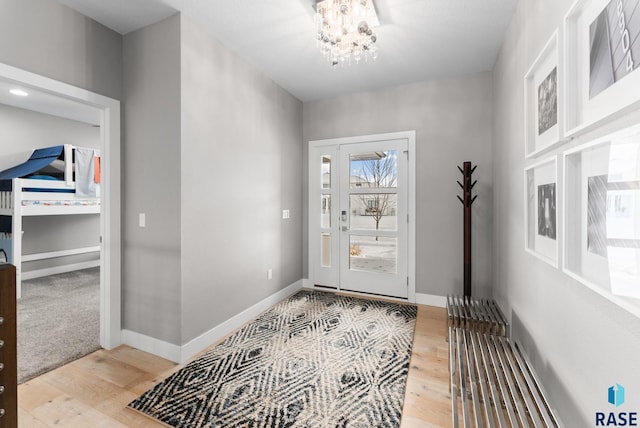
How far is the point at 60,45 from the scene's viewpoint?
200 cm

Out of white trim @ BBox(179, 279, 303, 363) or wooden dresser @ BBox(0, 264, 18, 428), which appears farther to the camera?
white trim @ BBox(179, 279, 303, 363)

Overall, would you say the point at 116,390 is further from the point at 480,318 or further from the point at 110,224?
the point at 480,318

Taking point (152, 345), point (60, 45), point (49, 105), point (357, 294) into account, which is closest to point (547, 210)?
point (357, 294)

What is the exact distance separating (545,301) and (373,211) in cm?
218

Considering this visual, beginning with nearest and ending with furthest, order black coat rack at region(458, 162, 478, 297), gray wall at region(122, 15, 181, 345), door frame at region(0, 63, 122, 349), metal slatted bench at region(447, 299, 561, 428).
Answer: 1. metal slatted bench at region(447, 299, 561, 428)
2. gray wall at region(122, 15, 181, 345)
3. door frame at region(0, 63, 122, 349)
4. black coat rack at region(458, 162, 478, 297)

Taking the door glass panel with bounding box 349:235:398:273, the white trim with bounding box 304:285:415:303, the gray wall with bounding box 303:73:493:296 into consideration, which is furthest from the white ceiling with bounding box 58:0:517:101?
the white trim with bounding box 304:285:415:303

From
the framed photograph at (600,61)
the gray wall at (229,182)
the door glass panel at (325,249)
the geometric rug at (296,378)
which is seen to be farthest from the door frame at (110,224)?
the framed photograph at (600,61)

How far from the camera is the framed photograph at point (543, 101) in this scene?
4.31ft

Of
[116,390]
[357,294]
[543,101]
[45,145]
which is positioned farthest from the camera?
[45,145]

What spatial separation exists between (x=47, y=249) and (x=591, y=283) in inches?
254

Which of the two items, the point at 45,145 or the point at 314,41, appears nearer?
the point at 314,41

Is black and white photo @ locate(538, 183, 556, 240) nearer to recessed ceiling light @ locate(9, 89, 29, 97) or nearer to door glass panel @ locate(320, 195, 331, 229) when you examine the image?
door glass panel @ locate(320, 195, 331, 229)

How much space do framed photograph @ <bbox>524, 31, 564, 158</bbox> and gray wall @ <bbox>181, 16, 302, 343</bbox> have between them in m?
2.32

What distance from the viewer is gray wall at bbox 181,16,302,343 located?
7.35ft
